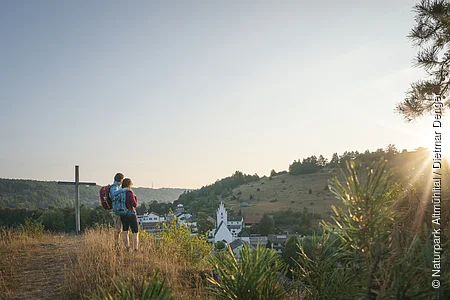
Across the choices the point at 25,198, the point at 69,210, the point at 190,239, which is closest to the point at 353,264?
the point at 190,239

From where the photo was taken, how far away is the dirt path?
5.62 m

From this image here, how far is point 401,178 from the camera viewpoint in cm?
180

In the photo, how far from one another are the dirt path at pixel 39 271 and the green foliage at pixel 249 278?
4.93 meters

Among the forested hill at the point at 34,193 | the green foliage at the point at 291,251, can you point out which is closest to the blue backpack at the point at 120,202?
the green foliage at the point at 291,251

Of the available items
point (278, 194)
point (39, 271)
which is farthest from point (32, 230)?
point (278, 194)

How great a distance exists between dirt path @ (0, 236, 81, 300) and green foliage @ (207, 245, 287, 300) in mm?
4934

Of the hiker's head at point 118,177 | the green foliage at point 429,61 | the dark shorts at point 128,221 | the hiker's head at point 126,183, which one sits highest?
the green foliage at point 429,61

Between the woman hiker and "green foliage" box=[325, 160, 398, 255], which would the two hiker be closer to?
the woman hiker

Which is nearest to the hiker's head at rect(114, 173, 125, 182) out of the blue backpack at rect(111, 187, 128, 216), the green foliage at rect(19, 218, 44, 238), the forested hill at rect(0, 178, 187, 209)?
the blue backpack at rect(111, 187, 128, 216)

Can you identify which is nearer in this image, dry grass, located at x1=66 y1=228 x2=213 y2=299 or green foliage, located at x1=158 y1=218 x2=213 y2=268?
dry grass, located at x1=66 y1=228 x2=213 y2=299

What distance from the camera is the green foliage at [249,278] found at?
1.32 meters

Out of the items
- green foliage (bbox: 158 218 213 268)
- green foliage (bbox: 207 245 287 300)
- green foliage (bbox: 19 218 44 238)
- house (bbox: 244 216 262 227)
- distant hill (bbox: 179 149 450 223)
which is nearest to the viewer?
green foliage (bbox: 207 245 287 300)

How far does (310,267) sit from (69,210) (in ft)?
90.9

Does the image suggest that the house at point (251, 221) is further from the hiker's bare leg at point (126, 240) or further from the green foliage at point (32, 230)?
the hiker's bare leg at point (126, 240)
